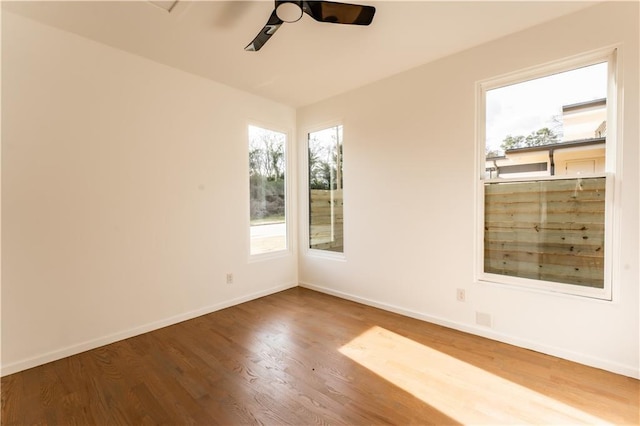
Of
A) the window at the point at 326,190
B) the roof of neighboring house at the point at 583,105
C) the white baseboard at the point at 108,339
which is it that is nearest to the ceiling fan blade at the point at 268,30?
the window at the point at 326,190

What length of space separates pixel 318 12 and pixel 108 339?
3.23 meters

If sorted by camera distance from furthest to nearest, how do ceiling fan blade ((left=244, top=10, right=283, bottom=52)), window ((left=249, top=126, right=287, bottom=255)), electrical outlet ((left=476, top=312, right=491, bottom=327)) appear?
window ((left=249, top=126, right=287, bottom=255)), electrical outlet ((left=476, top=312, right=491, bottom=327)), ceiling fan blade ((left=244, top=10, right=283, bottom=52))

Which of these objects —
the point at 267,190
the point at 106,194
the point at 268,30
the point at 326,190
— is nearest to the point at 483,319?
the point at 326,190

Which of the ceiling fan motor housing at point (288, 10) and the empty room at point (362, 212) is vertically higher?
the ceiling fan motor housing at point (288, 10)

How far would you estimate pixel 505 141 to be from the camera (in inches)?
103

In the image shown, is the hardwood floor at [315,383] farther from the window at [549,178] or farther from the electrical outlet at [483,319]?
the window at [549,178]

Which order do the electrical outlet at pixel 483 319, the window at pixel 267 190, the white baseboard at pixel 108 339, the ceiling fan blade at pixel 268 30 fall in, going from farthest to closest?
the window at pixel 267 190, the electrical outlet at pixel 483 319, the white baseboard at pixel 108 339, the ceiling fan blade at pixel 268 30

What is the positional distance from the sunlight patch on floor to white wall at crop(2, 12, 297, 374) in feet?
6.55

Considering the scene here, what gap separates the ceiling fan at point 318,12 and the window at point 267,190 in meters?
1.90

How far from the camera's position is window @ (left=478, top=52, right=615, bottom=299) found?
87.2 inches

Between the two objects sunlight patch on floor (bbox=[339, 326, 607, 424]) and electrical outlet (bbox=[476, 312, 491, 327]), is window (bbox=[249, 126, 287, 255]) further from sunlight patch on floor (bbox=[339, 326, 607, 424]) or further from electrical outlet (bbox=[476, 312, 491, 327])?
electrical outlet (bbox=[476, 312, 491, 327])

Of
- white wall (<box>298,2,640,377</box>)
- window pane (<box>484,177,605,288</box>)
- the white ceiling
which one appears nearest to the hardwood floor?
white wall (<box>298,2,640,377</box>)

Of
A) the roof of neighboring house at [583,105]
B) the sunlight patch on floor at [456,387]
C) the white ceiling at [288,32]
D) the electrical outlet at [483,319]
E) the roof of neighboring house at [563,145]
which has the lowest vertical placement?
the sunlight patch on floor at [456,387]

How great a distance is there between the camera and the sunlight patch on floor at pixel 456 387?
1691 mm
